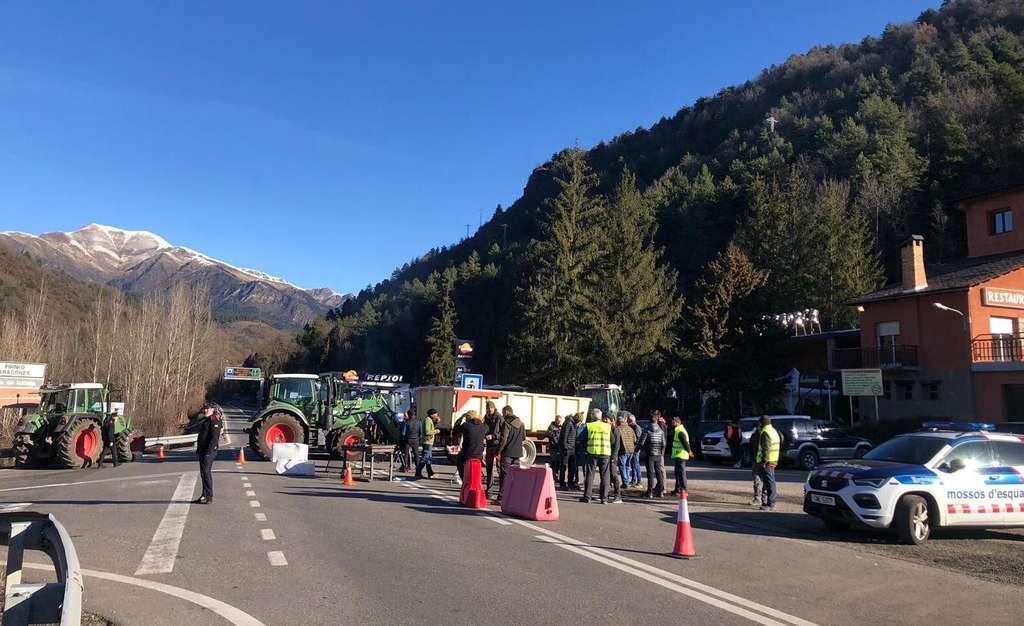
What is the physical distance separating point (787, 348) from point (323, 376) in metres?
26.1

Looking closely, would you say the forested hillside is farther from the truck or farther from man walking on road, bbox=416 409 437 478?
man walking on road, bbox=416 409 437 478

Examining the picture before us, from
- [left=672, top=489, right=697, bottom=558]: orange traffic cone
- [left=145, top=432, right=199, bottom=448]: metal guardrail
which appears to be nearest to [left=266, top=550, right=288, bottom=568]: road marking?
[left=672, top=489, right=697, bottom=558]: orange traffic cone

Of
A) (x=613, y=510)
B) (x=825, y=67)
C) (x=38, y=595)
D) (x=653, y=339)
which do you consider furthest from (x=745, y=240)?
(x=825, y=67)

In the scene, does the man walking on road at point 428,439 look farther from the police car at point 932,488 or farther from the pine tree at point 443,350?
the pine tree at point 443,350

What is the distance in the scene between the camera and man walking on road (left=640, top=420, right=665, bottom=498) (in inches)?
665

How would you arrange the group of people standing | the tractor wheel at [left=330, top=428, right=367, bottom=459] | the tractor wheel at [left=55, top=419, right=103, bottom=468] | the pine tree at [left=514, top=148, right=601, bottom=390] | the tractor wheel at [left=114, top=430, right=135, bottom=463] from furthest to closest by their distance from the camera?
the pine tree at [left=514, top=148, right=601, bottom=390], the tractor wheel at [left=114, top=430, right=135, bottom=463], the tractor wheel at [left=330, top=428, right=367, bottom=459], the tractor wheel at [left=55, top=419, right=103, bottom=468], the group of people standing

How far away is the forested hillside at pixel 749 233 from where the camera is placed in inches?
1759

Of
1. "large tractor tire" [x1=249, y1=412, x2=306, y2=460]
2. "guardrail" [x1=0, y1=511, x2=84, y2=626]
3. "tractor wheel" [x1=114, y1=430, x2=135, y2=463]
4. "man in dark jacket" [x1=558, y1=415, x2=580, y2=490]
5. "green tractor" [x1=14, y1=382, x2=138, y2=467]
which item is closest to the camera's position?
"guardrail" [x1=0, y1=511, x2=84, y2=626]

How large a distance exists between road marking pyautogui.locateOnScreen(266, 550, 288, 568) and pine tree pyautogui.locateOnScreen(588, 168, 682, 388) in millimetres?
→ 35700

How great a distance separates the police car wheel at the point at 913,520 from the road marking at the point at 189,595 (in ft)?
30.9

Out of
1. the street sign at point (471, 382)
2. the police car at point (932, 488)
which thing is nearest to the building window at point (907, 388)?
the street sign at point (471, 382)

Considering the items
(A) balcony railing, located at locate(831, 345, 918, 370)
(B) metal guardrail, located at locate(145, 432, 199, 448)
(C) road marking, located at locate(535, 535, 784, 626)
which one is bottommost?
(C) road marking, located at locate(535, 535, 784, 626)

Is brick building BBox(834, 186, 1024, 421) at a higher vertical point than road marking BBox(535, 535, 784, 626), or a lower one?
higher

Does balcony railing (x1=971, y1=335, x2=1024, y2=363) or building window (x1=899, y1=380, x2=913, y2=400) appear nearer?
balcony railing (x1=971, y1=335, x2=1024, y2=363)
